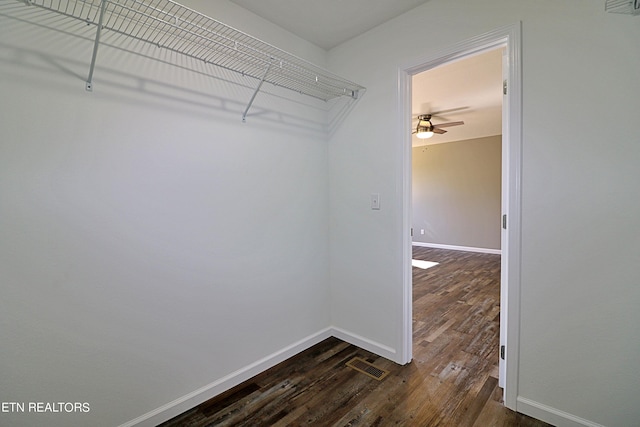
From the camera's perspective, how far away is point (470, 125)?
5.54m

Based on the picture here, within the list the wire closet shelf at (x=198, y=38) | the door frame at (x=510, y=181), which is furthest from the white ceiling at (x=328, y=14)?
the door frame at (x=510, y=181)

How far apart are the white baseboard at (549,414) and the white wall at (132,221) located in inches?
61.1

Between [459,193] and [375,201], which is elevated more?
[459,193]

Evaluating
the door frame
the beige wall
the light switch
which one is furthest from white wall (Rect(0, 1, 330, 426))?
the beige wall

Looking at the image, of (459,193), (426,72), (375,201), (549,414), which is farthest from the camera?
(459,193)

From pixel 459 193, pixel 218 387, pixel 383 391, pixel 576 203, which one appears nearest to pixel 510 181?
pixel 576 203

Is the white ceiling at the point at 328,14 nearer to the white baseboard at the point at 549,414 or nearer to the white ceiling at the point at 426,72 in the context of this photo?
the white ceiling at the point at 426,72

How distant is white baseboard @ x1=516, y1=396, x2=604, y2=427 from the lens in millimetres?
1468

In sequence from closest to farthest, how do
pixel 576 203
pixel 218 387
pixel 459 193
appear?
pixel 576 203
pixel 218 387
pixel 459 193

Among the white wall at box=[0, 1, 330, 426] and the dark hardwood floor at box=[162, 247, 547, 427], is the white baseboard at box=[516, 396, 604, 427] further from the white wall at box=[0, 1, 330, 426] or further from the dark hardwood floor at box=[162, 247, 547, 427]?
the white wall at box=[0, 1, 330, 426]

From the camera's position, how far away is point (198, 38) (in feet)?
5.56

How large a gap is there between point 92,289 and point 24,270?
0.26 m

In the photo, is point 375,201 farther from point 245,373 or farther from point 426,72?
point 426,72

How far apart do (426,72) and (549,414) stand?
3096 mm
